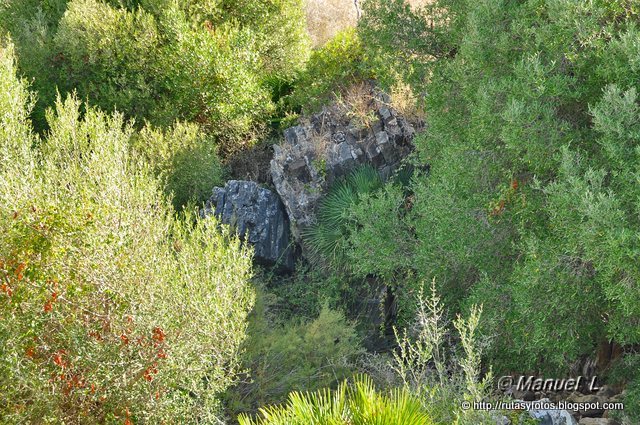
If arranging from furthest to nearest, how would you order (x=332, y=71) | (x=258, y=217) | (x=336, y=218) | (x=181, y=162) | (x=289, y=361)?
(x=332, y=71)
(x=181, y=162)
(x=258, y=217)
(x=336, y=218)
(x=289, y=361)

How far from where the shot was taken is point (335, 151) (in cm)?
1841

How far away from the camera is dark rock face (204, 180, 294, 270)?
18.1 m

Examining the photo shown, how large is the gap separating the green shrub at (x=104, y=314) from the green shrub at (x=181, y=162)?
23.7 ft

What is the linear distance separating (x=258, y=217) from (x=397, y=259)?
15.7 ft

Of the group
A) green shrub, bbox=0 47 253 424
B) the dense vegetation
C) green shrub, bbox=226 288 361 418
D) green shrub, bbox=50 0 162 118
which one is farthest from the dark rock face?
green shrub, bbox=0 47 253 424

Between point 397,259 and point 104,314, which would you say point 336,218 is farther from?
point 104,314

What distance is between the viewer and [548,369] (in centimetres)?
1298

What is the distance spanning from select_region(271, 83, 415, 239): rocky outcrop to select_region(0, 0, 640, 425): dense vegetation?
2.40 feet

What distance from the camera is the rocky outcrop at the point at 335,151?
1816 centimetres

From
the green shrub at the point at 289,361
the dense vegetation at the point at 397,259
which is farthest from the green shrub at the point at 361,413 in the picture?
the green shrub at the point at 289,361

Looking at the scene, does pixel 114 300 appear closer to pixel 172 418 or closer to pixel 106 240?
pixel 106 240
